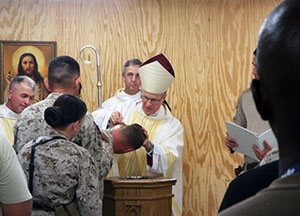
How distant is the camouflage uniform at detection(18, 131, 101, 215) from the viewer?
3.66m

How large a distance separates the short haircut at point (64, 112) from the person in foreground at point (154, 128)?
2.08m

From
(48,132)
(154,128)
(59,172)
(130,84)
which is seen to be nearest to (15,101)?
(130,84)

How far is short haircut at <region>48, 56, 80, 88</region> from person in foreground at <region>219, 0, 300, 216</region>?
376 cm

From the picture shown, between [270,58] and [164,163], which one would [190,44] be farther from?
[270,58]

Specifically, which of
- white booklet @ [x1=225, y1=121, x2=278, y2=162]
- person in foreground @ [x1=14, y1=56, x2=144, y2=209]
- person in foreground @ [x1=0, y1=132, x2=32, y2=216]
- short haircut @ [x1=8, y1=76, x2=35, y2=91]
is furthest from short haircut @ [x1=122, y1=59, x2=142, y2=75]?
person in foreground @ [x1=0, y1=132, x2=32, y2=216]

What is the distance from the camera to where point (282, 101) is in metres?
0.83

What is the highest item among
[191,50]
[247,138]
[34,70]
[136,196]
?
[191,50]

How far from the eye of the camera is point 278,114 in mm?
848

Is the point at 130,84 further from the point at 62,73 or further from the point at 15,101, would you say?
the point at 62,73

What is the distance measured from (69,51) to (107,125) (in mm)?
1814

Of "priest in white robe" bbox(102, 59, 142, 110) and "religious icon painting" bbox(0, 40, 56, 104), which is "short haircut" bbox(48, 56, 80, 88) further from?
"religious icon painting" bbox(0, 40, 56, 104)

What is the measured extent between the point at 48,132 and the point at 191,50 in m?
3.93

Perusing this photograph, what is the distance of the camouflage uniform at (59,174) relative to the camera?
12.0 ft

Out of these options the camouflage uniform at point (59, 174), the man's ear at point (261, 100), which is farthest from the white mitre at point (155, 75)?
the man's ear at point (261, 100)
